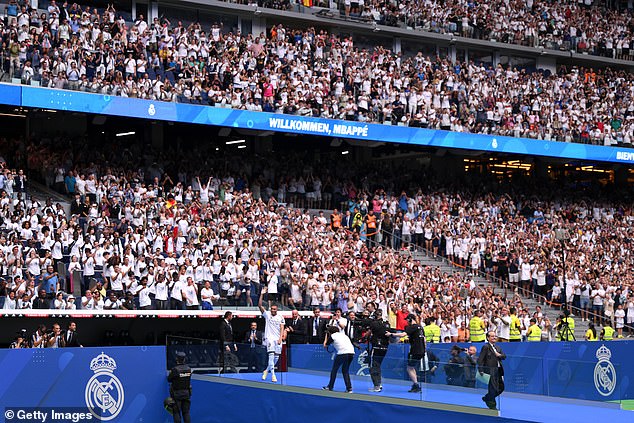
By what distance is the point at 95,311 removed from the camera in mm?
25438

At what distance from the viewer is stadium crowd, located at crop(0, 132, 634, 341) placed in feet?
89.8

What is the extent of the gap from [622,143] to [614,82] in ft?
14.6

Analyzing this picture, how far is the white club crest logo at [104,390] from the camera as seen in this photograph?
22.2m

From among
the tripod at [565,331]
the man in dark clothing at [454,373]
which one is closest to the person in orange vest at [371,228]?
the tripod at [565,331]

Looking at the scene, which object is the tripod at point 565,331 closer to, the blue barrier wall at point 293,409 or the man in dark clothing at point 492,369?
the man in dark clothing at point 492,369

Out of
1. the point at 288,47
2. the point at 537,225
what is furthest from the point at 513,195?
the point at 288,47

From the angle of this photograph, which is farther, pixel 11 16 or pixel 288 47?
pixel 288 47

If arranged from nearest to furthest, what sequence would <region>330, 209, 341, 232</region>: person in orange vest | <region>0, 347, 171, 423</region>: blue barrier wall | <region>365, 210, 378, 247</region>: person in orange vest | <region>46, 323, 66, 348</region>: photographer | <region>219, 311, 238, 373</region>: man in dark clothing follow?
<region>0, 347, 171, 423</region>: blue barrier wall, <region>219, 311, 238, 373</region>: man in dark clothing, <region>46, 323, 66, 348</region>: photographer, <region>330, 209, 341, 232</region>: person in orange vest, <region>365, 210, 378, 247</region>: person in orange vest

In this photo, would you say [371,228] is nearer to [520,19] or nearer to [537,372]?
[537,372]

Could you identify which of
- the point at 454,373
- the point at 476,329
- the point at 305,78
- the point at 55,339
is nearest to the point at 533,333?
the point at 476,329

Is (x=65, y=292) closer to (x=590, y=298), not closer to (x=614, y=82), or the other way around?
(x=590, y=298)

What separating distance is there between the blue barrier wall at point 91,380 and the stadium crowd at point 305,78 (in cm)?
1269

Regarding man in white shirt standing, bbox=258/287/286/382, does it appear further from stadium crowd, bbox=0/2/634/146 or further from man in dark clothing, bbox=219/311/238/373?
stadium crowd, bbox=0/2/634/146

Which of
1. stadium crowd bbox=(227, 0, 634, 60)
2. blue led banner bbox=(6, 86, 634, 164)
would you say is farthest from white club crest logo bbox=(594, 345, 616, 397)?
stadium crowd bbox=(227, 0, 634, 60)
